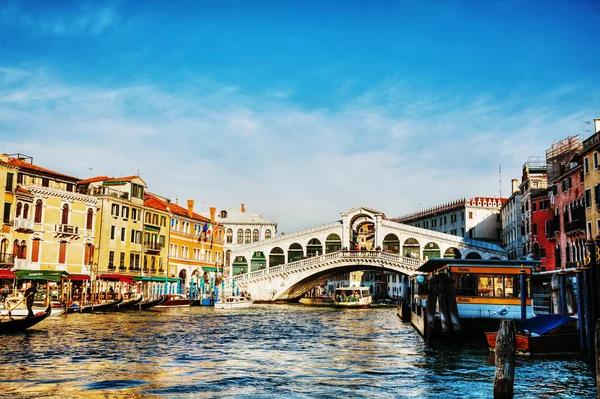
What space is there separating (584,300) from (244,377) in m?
8.50

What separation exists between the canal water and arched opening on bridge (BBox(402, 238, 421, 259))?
29669 millimetres

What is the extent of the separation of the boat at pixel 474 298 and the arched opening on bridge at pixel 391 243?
32294mm

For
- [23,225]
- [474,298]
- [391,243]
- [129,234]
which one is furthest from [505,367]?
[391,243]

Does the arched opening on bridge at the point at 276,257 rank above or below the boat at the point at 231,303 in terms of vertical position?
above

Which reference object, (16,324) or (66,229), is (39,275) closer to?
(66,229)

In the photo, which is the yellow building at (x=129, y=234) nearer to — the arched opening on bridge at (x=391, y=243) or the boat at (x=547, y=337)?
the arched opening on bridge at (x=391, y=243)

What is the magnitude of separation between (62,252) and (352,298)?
19.6m

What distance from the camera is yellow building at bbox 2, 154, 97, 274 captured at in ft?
108

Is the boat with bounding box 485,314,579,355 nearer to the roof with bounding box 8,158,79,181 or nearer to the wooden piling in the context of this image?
the wooden piling

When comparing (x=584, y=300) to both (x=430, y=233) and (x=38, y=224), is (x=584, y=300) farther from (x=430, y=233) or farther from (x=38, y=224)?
(x=430, y=233)

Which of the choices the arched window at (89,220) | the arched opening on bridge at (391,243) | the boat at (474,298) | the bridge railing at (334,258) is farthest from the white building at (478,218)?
the boat at (474,298)

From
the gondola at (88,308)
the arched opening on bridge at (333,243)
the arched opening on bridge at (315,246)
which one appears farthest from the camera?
the arched opening on bridge at (315,246)

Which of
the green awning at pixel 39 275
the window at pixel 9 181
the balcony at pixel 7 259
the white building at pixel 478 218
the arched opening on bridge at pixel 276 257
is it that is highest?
the white building at pixel 478 218

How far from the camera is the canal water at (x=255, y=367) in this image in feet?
34.9
